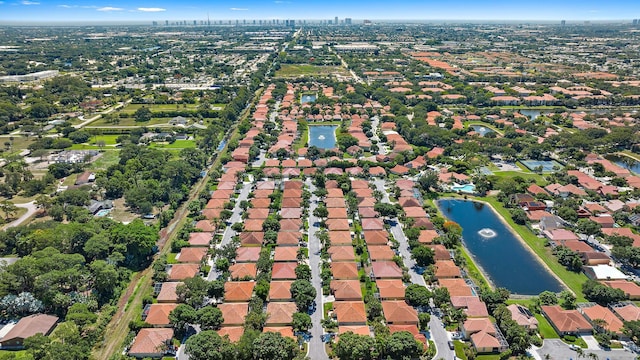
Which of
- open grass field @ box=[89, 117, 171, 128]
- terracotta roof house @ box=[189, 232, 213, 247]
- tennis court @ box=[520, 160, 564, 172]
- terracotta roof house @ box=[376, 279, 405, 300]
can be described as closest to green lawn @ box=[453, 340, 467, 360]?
terracotta roof house @ box=[376, 279, 405, 300]

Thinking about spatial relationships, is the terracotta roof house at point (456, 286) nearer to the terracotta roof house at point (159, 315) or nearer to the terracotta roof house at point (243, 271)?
the terracotta roof house at point (243, 271)

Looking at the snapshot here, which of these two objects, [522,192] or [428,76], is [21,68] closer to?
→ [428,76]

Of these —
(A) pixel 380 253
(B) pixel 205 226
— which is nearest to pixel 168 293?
(B) pixel 205 226

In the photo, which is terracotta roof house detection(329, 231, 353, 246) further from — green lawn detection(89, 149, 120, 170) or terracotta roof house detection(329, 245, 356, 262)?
green lawn detection(89, 149, 120, 170)

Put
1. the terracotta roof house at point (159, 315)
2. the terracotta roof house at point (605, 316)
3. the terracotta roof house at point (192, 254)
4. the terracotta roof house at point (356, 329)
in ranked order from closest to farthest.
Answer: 1. the terracotta roof house at point (356, 329)
2. the terracotta roof house at point (605, 316)
3. the terracotta roof house at point (159, 315)
4. the terracotta roof house at point (192, 254)

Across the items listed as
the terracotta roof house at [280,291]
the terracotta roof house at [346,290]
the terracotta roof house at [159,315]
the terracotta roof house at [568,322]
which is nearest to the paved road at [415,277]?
the terracotta roof house at [346,290]

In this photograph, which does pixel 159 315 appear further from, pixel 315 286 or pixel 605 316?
pixel 605 316
